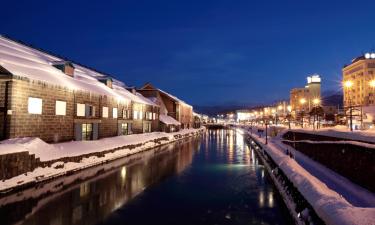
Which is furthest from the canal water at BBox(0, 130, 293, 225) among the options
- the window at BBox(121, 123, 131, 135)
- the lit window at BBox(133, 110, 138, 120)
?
the lit window at BBox(133, 110, 138, 120)

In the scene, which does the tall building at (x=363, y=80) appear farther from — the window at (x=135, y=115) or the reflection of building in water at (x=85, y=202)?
the reflection of building in water at (x=85, y=202)

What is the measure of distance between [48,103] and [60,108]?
1.98 metres

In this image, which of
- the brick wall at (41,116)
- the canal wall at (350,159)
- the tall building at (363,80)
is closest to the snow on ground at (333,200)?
the canal wall at (350,159)

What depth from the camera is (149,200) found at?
48.1 ft

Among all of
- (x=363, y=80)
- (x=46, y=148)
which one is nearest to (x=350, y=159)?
(x=46, y=148)

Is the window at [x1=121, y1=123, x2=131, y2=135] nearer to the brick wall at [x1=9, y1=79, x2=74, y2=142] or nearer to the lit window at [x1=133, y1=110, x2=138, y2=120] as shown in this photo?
the lit window at [x1=133, y1=110, x2=138, y2=120]

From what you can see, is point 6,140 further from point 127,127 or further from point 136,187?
point 127,127

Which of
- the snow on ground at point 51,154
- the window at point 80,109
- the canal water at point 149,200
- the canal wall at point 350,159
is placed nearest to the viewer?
the canal water at point 149,200

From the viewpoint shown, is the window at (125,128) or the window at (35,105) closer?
the window at (35,105)

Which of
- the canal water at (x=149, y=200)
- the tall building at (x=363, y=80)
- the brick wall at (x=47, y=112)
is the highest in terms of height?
the tall building at (x=363, y=80)

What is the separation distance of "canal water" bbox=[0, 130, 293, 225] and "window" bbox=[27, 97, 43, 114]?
726 centimetres

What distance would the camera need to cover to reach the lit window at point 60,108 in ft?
90.1

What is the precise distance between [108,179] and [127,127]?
87.3ft

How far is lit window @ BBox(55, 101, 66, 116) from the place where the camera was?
90.1ft
